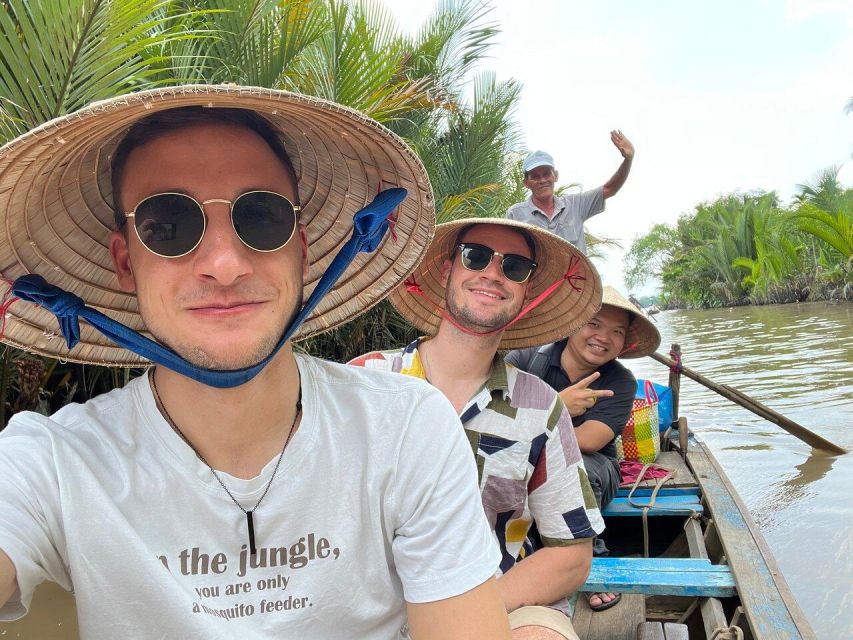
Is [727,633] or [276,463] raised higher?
[276,463]

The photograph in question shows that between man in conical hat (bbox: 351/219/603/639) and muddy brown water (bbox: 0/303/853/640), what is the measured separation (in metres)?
2.17

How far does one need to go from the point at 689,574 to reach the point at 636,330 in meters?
1.36

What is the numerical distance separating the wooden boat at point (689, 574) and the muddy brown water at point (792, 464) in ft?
2.67

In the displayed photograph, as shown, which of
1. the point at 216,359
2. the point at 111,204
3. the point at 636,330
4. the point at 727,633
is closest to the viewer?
the point at 216,359

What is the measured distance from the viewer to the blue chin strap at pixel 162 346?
3.47 feet

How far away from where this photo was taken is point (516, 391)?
2.01 m

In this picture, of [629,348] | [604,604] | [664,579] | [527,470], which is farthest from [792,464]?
[527,470]

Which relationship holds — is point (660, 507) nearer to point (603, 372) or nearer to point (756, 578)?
point (603, 372)

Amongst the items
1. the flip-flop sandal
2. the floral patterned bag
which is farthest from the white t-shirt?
the floral patterned bag

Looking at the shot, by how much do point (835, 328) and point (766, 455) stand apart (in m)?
10.2

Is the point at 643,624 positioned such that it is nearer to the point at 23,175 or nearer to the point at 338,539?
the point at 338,539

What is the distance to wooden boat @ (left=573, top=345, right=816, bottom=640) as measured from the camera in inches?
80.9

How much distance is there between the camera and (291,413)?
1180mm

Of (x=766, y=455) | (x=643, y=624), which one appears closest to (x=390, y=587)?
(x=643, y=624)
